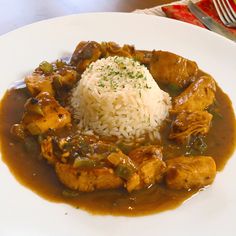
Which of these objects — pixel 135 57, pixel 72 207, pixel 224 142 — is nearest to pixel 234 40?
pixel 135 57

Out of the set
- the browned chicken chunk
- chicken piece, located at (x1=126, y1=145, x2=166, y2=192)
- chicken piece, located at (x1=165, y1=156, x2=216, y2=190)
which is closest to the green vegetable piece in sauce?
chicken piece, located at (x1=126, y1=145, x2=166, y2=192)

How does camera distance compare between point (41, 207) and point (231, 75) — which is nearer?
point (41, 207)

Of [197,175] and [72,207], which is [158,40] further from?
[72,207]

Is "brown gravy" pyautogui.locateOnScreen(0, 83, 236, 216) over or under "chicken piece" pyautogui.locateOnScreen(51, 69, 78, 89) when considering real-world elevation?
under

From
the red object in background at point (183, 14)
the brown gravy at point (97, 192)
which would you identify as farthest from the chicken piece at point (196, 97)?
the red object in background at point (183, 14)

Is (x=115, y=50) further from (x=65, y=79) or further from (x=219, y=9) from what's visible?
(x=219, y=9)

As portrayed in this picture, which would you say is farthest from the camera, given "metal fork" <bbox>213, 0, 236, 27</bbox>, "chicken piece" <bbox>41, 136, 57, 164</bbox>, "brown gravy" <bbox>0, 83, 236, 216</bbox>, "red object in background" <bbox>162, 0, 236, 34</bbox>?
"metal fork" <bbox>213, 0, 236, 27</bbox>

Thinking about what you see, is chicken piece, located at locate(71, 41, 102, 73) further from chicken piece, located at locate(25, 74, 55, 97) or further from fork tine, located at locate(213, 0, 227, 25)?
fork tine, located at locate(213, 0, 227, 25)
